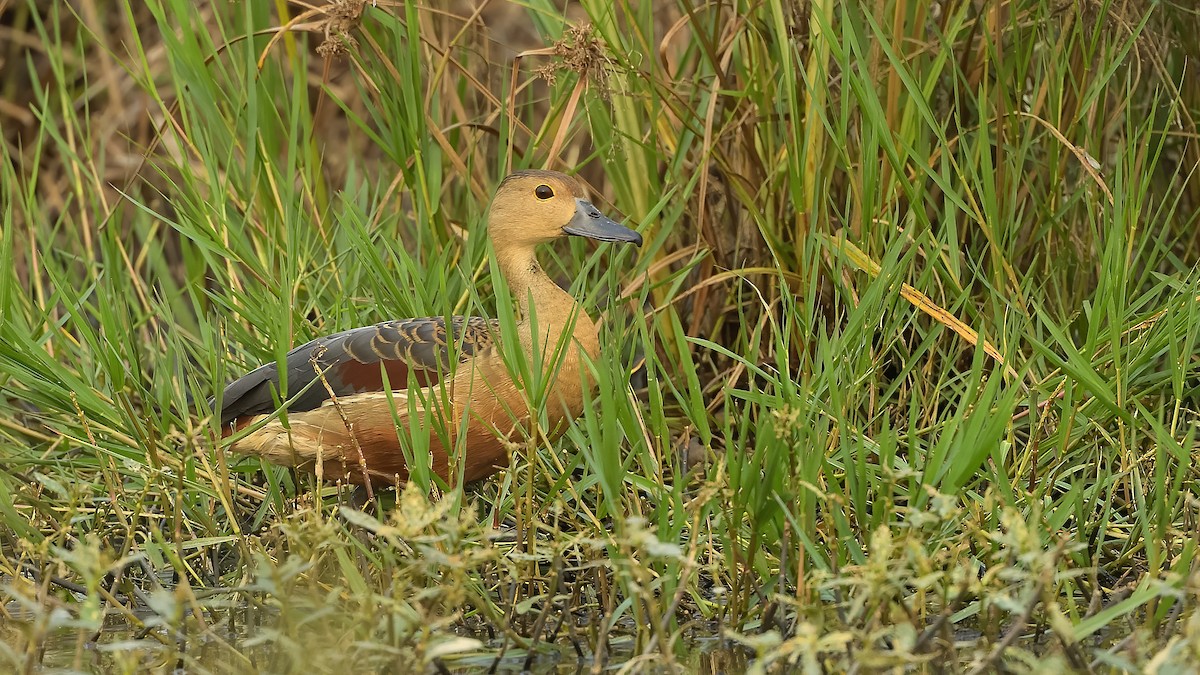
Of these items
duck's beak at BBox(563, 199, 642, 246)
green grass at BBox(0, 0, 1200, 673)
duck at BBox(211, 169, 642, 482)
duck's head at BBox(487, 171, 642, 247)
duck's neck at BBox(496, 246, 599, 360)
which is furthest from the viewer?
duck's head at BBox(487, 171, 642, 247)

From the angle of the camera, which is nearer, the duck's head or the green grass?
the green grass

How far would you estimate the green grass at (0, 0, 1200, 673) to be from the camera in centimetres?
265

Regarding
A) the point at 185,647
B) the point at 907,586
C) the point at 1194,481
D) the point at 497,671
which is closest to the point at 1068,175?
the point at 1194,481

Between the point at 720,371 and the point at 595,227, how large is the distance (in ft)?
1.90

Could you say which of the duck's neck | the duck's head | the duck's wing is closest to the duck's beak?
the duck's head

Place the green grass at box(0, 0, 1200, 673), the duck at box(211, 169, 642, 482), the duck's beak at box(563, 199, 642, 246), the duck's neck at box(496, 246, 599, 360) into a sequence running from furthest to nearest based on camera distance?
the duck's beak at box(563, 199, 642, 246) → the duck's neck at box(496, 246, 599, 360) → the duck at box(211, 169, 642, 482) → the green grass at box(0, 0, 1200, 673)

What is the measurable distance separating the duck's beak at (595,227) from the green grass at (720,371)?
A: 0.31ft

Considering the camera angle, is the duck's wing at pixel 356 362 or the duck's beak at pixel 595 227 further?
the duck's beak at pixel 595 227

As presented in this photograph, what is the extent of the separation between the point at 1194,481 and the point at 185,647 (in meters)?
2.12

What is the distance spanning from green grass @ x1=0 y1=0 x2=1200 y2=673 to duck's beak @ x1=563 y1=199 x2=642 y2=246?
0.31ft

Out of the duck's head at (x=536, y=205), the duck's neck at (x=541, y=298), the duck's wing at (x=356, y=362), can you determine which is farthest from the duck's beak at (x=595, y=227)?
the duck's wing at (x=356, y=362)

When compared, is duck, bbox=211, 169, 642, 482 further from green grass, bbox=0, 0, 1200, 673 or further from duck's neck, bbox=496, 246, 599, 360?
green grass, bbox=0, 0, 1200, 673

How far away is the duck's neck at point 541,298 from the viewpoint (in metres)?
3.76

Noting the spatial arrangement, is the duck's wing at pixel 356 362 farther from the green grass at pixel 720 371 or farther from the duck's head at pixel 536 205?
the duck's head at pixel 536 205
